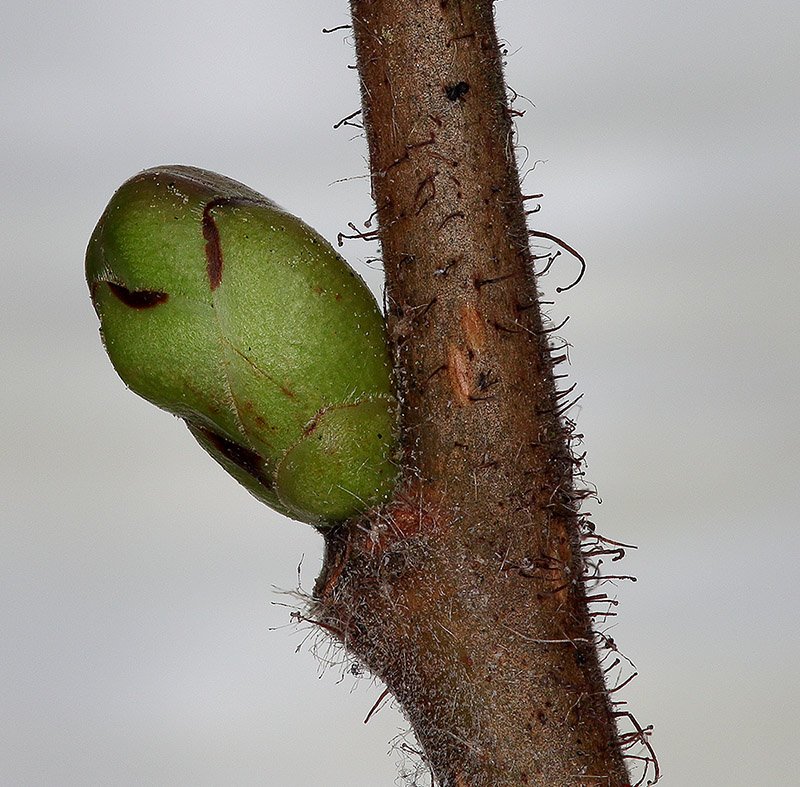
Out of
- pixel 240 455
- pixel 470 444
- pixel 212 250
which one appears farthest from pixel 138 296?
pixel 470 444

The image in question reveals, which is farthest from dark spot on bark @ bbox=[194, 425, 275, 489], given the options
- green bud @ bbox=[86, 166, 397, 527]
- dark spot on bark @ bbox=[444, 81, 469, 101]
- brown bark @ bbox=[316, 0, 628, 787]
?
dark spot on bark @ bbox=[444, 81, 469, 101]

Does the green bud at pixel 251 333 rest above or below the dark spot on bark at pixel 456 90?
below

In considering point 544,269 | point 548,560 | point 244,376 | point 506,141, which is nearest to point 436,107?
point 506,141

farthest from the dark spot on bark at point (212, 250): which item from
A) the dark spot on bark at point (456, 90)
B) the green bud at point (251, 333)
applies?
the dark spot on bark at point (456, 90)

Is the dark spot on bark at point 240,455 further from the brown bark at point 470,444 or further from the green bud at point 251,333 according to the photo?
the brown bark at point 470,444

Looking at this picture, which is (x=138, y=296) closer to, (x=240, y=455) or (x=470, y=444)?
(x=240, y=455)

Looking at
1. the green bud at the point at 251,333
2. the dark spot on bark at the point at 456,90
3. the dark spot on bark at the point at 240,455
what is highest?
the dark spot on bark at the point at 456,90
